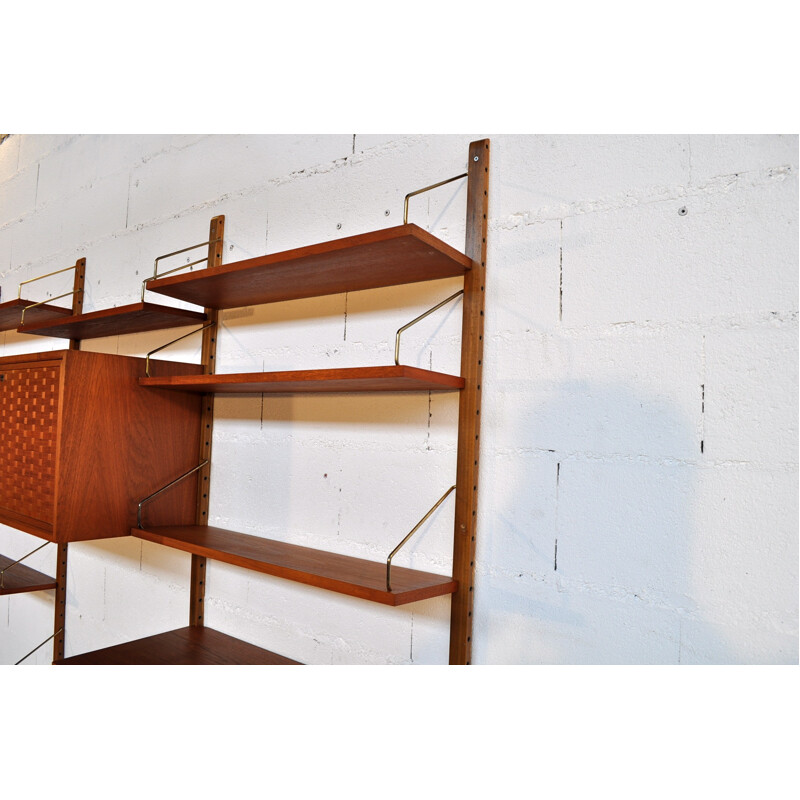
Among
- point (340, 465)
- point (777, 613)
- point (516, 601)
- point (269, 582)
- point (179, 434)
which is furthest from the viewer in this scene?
point (179, 434)

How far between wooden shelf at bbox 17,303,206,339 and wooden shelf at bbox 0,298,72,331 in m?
0.13

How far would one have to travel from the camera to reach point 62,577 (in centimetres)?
234

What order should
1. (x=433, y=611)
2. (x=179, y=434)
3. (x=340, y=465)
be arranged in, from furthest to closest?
(x=179, y=434) < (x=340, y=465) < (x=433, y=611)

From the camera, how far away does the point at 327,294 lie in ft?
5.26

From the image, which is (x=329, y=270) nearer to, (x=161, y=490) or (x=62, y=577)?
(x=161, y=490)

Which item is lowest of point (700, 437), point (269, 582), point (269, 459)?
point (269, 582)

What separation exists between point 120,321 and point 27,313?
2.35 feet

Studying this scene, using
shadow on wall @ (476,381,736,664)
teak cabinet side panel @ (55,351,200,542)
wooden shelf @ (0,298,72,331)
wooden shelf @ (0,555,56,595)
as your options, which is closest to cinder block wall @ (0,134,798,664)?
shadow on wall @ (476,381,736,664)

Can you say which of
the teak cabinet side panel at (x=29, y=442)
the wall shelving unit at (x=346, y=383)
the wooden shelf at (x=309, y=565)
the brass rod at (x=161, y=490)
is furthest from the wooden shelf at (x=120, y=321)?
the wooden shelf at (x=309, y=565)

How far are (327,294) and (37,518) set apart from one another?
3.18ft

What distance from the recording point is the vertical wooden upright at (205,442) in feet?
5.94

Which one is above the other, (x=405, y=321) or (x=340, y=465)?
(x=405, y=321)

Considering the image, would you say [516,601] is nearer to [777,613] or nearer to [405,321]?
[777,613]

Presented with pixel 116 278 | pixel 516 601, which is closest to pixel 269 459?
pixel 516 601
